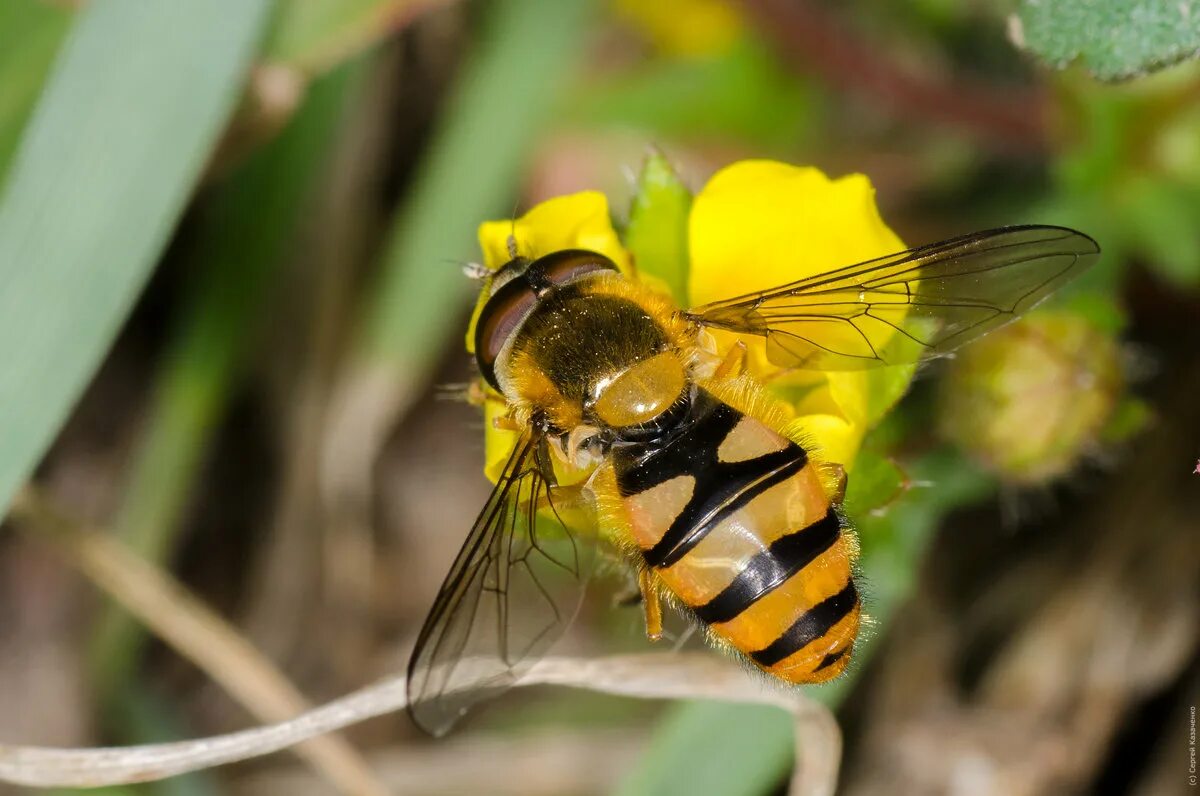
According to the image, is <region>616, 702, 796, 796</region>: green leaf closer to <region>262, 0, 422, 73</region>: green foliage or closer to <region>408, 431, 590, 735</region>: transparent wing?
<region>408, 431, 590, 735</region>: transparent wing

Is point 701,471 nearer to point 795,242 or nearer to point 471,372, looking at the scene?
point 795,242

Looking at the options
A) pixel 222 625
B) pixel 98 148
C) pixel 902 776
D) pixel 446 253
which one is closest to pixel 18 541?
pixel 222 625

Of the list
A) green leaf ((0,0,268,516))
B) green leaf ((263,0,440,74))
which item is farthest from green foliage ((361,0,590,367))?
green leaf ((0,0,268,516))

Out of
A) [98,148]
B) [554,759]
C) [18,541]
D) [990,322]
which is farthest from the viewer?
[18,541]

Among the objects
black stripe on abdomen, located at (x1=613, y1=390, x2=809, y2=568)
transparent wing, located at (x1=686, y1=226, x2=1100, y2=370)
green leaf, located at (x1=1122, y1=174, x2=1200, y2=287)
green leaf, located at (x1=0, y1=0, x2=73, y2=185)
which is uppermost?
green leaf, located at (x1=0, y1=0, x2=73, y2=185)

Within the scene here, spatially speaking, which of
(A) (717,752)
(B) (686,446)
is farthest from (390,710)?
(B) (686,446)

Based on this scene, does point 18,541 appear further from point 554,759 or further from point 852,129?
point 852,129
